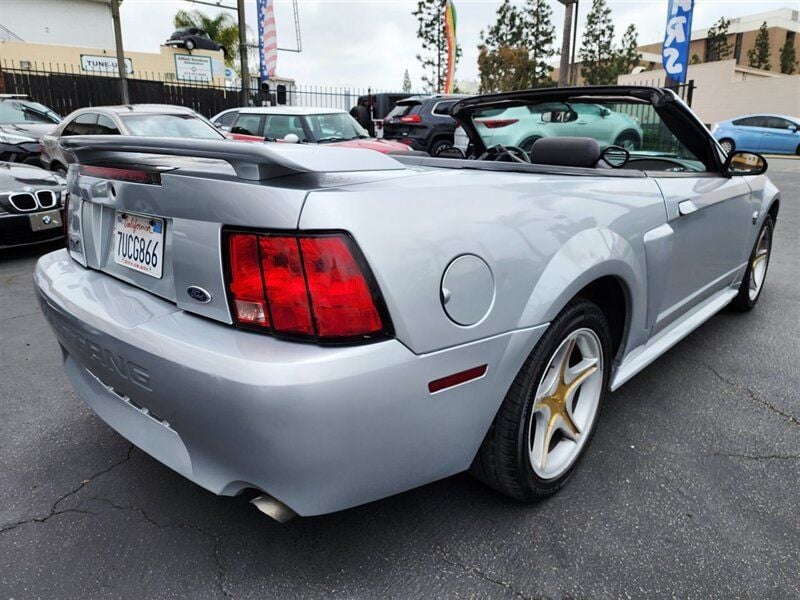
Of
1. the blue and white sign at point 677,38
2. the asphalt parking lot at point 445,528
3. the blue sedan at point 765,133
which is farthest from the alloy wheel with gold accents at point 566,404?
the blue sedan at point 765,133

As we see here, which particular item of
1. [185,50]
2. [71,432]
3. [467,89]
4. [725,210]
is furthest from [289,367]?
[467,89]

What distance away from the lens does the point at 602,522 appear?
192cm

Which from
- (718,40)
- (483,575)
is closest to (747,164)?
(483,575)

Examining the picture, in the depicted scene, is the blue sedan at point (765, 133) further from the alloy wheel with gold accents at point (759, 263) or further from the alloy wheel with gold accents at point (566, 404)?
the alloy wheel with gold accents at point (566, 404)

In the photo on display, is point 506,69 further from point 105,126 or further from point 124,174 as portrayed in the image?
point 124,174

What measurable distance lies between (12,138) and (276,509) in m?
10.5

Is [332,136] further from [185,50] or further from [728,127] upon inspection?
[185,50]

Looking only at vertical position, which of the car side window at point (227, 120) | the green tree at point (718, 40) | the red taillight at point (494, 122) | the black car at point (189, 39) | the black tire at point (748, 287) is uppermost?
the green tree at point (718, 40)

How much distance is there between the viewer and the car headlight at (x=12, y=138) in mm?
9383

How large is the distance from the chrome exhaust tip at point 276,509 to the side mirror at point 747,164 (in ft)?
9.51

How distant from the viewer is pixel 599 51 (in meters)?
44.2

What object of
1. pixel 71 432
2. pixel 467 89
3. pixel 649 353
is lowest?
pixel 71 432

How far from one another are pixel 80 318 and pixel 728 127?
2373cm

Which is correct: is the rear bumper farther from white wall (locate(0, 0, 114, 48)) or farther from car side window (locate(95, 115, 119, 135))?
white wall (locate(0, 0, 114, 48))
